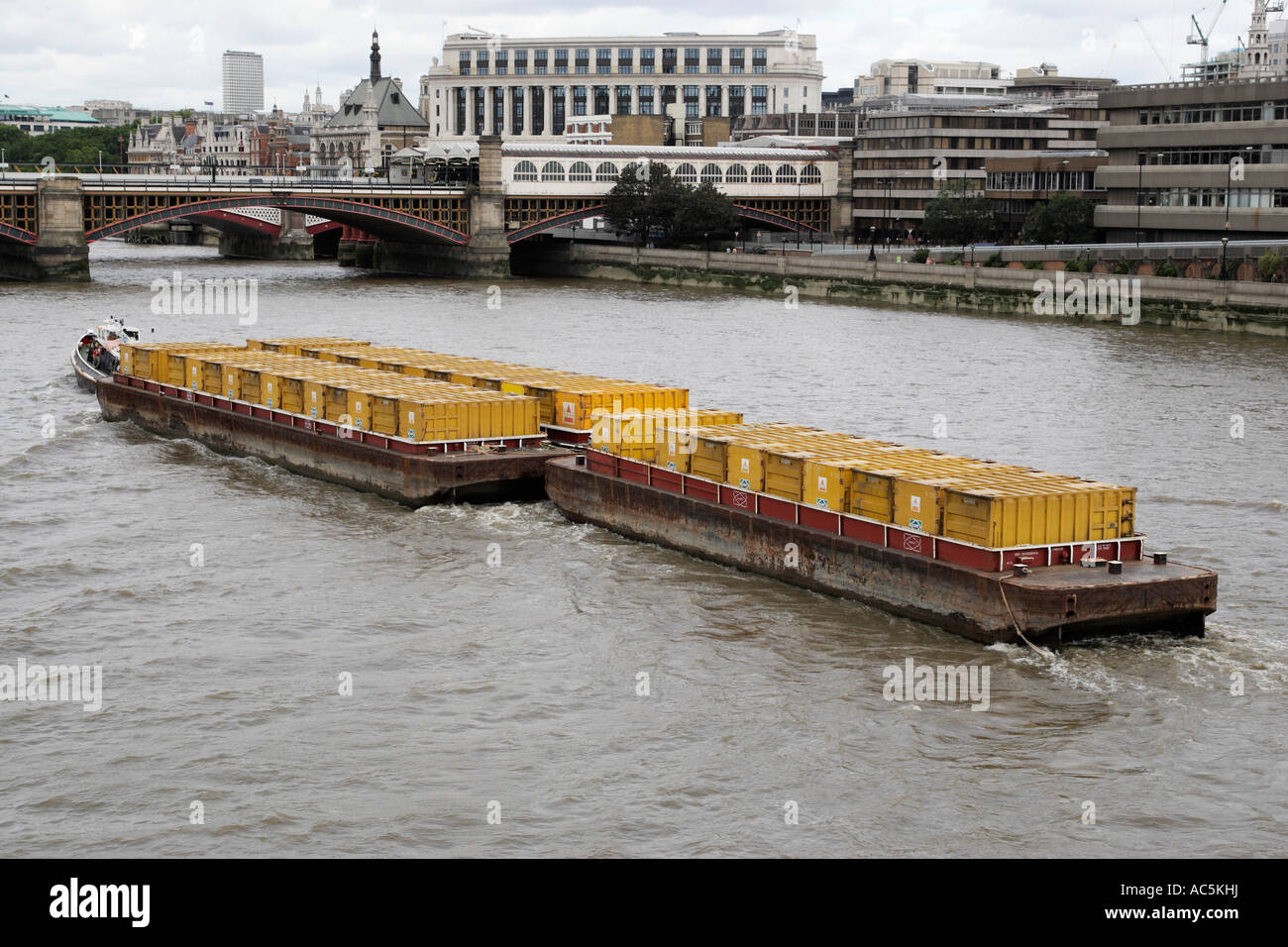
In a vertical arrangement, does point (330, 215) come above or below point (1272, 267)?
above

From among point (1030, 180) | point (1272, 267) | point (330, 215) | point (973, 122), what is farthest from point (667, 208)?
point (1272, 267)

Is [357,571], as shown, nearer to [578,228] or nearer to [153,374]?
[153,374]

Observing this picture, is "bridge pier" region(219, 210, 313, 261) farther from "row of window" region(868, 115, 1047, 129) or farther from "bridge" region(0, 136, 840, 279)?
"row of window" region(868, 115, 1047, 129)

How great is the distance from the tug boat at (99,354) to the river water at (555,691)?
444 inches

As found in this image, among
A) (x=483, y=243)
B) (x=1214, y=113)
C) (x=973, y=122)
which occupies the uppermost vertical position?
(x=973, y=122)

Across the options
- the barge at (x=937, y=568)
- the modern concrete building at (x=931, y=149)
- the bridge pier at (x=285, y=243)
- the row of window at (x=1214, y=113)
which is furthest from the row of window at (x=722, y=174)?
the barge at (x=937, y=568)

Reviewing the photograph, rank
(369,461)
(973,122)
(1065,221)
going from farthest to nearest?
(973,122) → (1065,221) → (369,461)

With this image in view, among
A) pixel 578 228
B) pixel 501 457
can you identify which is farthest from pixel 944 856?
pixel 578 228

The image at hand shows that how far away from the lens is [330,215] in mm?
113625

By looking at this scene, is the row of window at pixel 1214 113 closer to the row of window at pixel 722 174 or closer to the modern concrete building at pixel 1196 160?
the modern concrete building at pixel 1196 160

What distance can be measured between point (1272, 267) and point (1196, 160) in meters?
16.8

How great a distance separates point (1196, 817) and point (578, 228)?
124 meters

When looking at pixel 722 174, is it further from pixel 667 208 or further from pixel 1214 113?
pixel 1214 113

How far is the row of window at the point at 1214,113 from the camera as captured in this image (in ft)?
282
